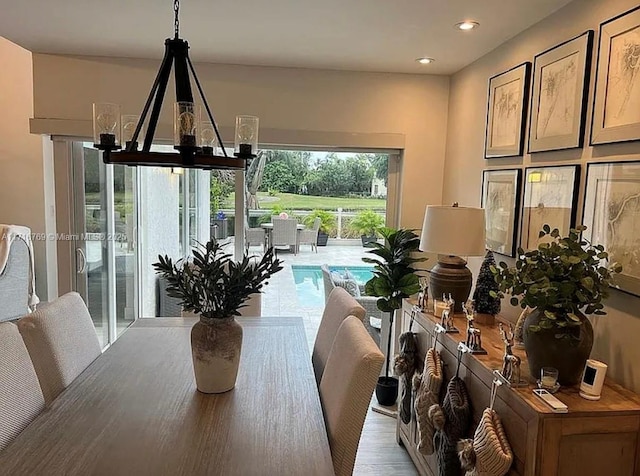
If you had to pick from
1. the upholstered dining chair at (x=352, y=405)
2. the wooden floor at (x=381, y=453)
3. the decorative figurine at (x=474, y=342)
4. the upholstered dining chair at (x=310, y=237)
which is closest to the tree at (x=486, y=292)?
the decorative figurine at (x=474, y=342)

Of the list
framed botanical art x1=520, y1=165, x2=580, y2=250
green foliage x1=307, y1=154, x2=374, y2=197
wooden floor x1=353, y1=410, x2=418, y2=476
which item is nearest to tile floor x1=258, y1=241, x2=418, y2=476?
wooden floor x1=353, y1=410, x2=418, y2=476

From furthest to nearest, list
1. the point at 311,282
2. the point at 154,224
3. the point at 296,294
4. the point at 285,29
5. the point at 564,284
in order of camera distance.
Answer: the point at 311,282, the point at 296,294, the point at 154,224, the point at 285,29, the point at 564,284

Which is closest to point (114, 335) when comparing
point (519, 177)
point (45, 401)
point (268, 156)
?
point (268, 156)

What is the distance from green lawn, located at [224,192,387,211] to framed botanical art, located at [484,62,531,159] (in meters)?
1.29

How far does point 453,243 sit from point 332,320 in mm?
787

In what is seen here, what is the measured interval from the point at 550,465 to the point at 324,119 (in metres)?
2.89

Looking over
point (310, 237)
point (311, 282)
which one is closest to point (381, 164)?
point (310, 237)

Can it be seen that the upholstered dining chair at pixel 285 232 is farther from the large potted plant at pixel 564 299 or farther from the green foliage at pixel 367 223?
the large potted plant at pixel 564 299

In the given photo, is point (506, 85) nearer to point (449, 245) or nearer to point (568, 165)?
point (568, 165)

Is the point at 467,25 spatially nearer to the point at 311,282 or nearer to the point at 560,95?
the point at 560,95

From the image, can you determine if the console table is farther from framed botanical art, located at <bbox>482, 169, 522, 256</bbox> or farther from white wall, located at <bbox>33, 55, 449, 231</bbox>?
white wall, located at <bbox>33, 55, 449, 231</bbox>

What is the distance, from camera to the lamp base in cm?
266

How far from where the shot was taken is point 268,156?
13.4 feet

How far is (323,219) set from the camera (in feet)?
16.6
